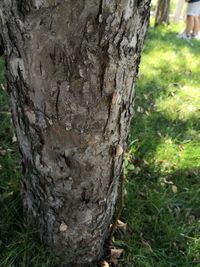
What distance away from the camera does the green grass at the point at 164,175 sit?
7.52 ft

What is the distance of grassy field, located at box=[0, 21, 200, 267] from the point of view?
2.14 meters

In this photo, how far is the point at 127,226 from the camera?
235cm

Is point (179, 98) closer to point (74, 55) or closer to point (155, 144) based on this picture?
point (155, 144)

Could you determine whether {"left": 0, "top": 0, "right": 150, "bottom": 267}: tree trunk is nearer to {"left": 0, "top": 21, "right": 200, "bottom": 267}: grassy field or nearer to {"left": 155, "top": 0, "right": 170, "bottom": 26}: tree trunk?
{"left": 0, "top": 21, "right": 200, "bottom": 267}: grassy field

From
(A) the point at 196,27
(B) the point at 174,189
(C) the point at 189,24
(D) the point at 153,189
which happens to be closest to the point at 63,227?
(D) the point at 153,189

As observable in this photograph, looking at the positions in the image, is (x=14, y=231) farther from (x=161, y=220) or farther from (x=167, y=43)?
(x=167, y=43)

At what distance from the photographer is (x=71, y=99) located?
52.9 inches

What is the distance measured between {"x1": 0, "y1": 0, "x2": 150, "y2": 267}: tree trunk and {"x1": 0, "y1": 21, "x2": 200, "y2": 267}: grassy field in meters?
0.29

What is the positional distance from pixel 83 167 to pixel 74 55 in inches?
22.7

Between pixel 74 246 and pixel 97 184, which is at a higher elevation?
pixel 97 184

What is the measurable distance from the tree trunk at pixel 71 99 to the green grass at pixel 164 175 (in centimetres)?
55

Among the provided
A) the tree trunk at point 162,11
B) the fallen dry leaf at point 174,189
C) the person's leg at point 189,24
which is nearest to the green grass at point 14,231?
the fallen dry leaf at point 174,189

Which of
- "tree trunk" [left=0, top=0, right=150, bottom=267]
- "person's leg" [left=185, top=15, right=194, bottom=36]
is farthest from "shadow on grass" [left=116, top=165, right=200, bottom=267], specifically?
"person's leg" [left=185, top=15, right=194, bottom=36]

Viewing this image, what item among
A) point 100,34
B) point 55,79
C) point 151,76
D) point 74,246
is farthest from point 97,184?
point 151,76
